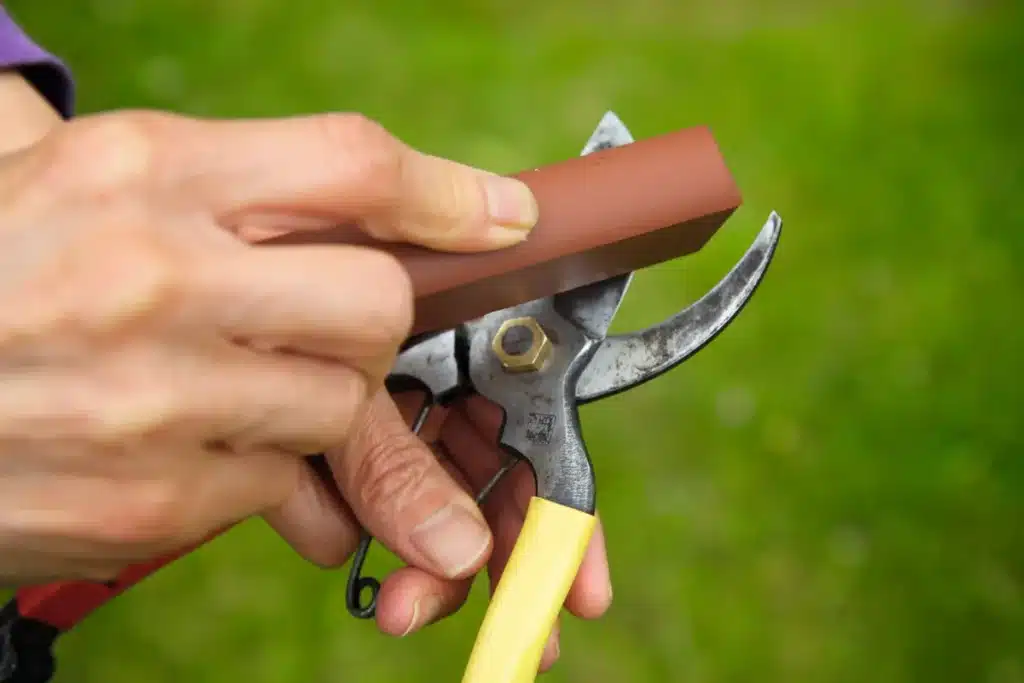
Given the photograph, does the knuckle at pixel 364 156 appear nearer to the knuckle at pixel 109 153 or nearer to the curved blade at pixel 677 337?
the knuckle at pixel 109 153

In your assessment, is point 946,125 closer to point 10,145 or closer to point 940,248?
point 940,248

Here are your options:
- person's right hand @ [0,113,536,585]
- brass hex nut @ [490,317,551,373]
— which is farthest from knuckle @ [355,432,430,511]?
person's right hand @ [0,113,536,585]

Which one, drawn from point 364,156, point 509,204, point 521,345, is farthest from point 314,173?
point 521,345

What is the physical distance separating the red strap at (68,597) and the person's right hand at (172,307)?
0.27 meters

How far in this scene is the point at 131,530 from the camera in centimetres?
46

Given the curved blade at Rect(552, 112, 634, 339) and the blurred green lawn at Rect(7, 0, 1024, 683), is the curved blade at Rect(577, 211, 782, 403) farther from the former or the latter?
the blurred green lawn at Rect(7, 0, 1024, 683)

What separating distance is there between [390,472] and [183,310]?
32cm

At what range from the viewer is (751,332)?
4.42 feet

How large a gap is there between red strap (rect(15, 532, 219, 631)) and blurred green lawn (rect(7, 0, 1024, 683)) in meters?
0.49

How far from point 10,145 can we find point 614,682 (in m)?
0.95

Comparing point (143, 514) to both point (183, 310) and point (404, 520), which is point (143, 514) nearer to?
point (183, 310)

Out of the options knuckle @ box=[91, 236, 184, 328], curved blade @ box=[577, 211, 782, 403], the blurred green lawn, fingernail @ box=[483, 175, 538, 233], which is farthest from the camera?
the blurred green lawn

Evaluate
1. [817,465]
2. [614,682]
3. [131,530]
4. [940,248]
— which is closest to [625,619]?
[614,682]

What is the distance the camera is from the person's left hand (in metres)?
0.69
